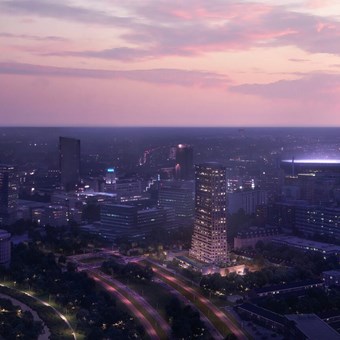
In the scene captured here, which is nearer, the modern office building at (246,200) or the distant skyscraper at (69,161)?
the modern office building at (246,200)

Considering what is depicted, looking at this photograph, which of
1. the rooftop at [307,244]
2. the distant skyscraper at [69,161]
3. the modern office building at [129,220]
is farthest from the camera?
the distant skyscraper at [69,161]

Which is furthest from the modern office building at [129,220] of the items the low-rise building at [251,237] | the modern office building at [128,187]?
the modern office building at [128,187]

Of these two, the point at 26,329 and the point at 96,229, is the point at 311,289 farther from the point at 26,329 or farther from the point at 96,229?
the point at 96,229

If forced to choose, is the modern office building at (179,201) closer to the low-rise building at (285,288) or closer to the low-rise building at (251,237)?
the low-rise building at (251,237)

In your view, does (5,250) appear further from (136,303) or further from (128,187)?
(128,187)

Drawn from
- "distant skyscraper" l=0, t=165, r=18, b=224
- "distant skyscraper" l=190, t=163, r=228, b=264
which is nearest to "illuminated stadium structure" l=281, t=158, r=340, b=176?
"distant skyscraper" l=190, t=163, r=228, b=264

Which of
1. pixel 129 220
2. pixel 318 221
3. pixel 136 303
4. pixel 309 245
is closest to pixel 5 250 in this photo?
pixel 136 303
